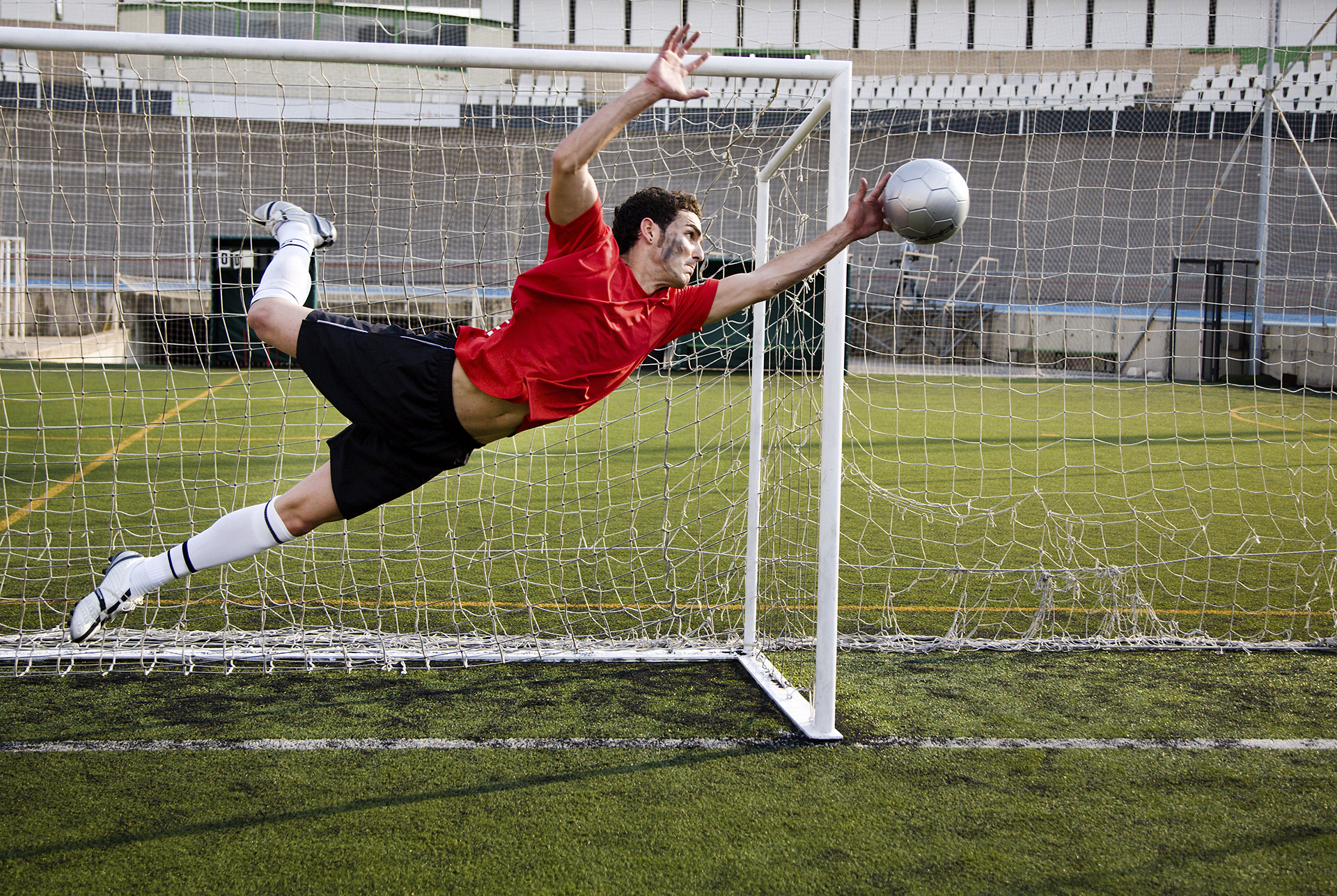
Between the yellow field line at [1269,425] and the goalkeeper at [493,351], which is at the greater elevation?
the goalkeeper at [493,351]

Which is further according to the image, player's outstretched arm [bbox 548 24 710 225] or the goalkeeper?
the goalkeeper

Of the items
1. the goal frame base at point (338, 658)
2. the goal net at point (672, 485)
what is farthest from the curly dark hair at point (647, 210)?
the goal frame base at point (338, 658)

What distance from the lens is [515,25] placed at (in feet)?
81.1

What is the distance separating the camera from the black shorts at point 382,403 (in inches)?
111

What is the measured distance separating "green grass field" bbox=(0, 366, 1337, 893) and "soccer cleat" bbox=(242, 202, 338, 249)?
164cm

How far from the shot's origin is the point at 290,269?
3111 millimetres

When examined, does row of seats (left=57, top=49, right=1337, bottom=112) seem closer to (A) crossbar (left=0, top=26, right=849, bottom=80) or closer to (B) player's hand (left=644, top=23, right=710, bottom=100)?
(A) crossbar (left=0, top=26, right=849, bottom=80)

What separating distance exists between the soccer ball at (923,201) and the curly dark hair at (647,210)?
634 mm

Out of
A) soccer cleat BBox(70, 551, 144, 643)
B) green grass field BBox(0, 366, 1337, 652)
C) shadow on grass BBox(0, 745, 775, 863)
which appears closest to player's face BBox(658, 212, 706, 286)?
green grass field BBox(0, 366, 1337, 652)

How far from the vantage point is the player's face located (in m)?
2.92

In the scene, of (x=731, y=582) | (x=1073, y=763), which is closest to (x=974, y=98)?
(x=731, y=582)

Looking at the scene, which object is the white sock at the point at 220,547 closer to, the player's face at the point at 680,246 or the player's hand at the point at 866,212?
the player's face at the point at 680,246

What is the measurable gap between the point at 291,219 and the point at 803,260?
1.86 metres

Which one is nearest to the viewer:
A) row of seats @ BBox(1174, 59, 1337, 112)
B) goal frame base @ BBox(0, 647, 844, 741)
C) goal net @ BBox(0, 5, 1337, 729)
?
goal frame base @ BBox(0, 647, 844, 741)
